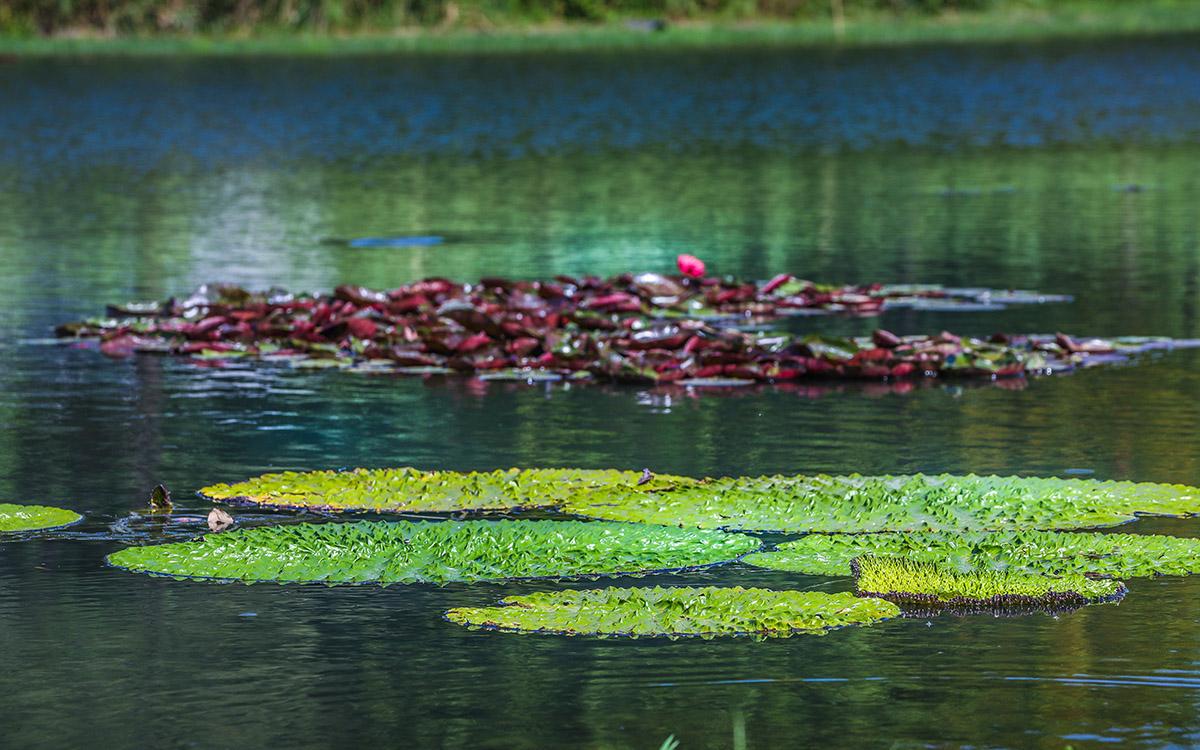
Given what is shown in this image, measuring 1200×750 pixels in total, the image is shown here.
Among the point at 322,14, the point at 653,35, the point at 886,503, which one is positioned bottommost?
the point at 886,503

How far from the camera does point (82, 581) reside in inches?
295

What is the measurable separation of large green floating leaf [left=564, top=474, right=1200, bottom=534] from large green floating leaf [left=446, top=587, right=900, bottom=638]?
1.08m

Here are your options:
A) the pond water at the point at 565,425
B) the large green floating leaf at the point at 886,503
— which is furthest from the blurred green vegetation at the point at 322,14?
the large green floating leaf at the point at 886,503

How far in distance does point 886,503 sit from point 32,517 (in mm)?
3066

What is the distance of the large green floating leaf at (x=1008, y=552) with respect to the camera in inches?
288

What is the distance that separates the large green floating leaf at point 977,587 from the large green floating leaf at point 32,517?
3.00 meters

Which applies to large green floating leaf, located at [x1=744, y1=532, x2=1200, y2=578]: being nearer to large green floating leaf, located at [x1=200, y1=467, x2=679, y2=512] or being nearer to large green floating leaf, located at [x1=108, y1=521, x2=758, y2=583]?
large green floating leaf, located at [x1=108, y1=521, x2=758, y2=583]

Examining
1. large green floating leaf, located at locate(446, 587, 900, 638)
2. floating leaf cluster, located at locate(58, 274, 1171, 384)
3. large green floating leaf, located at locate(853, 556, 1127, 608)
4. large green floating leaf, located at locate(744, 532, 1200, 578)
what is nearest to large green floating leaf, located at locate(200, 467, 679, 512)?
large green floating leaf, located at locate(744, 532, 1200, 578)

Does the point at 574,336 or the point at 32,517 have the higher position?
the point at 574,336

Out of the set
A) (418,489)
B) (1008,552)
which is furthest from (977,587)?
(418,489)

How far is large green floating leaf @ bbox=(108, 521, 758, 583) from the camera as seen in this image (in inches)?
296

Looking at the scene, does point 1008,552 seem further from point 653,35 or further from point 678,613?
point 653,35

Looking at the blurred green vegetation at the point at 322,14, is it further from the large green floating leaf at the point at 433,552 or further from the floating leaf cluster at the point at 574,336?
the large green floating leaf at the point at 433,552

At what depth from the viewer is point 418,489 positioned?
8820 mm
